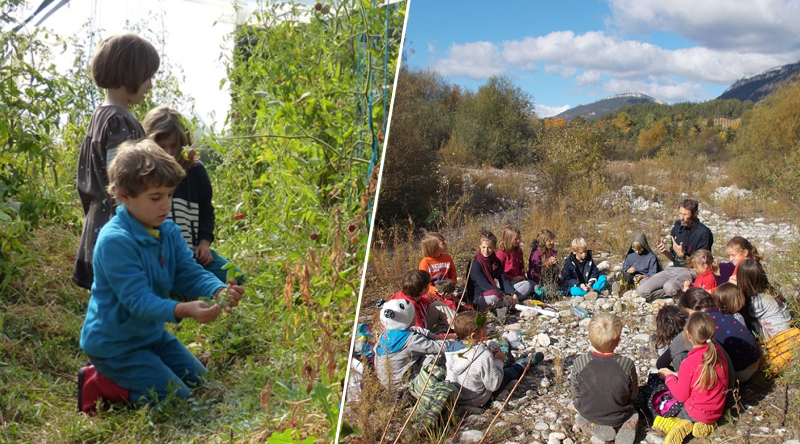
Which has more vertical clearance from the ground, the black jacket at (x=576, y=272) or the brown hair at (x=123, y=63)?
the brown hair at (x=123, y=63)

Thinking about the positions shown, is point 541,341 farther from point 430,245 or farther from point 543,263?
point 543,263

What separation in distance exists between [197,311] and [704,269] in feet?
8.04

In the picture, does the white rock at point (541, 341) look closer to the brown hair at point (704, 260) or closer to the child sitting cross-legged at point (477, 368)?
the child sitting cross-legged at point (477, 368)

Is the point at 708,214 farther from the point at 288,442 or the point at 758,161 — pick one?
the point at 288,442

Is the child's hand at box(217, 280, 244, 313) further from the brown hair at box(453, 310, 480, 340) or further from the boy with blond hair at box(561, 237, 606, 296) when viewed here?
the boy with blond hair at box(561, 237, 606, 296)

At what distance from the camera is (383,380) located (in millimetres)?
1368

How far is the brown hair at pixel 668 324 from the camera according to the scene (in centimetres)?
216

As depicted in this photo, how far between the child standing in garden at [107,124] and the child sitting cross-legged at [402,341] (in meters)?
0.81

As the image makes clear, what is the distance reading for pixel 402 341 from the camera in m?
1.78

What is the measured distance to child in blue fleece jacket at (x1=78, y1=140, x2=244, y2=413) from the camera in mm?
1114

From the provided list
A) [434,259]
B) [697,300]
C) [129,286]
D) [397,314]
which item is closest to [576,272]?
[697,300]

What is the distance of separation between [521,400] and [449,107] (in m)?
1.96

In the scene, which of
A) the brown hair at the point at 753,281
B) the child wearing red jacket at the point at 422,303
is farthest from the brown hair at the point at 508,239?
the brown hair at the point at 753,281

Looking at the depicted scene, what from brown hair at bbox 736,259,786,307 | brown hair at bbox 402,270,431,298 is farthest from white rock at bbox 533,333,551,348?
brown hair at bbox 736,259,786,307
